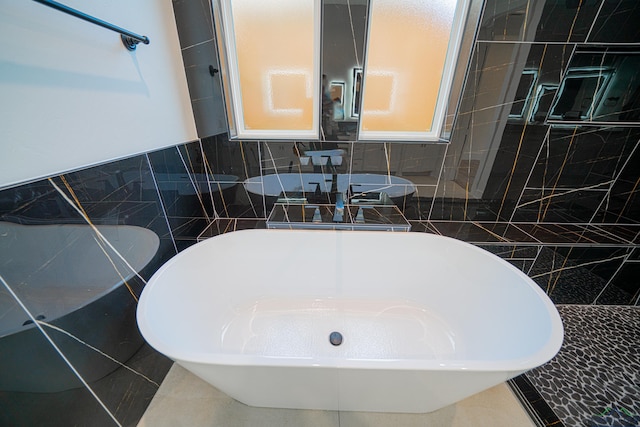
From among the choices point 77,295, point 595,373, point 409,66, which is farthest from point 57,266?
point 595,373

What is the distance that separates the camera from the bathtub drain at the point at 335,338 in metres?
1.23

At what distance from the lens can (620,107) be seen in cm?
136

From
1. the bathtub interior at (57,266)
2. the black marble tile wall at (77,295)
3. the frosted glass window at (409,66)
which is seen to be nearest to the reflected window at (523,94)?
the frosted glass window at (409,66)

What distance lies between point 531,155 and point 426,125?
29.7 inches

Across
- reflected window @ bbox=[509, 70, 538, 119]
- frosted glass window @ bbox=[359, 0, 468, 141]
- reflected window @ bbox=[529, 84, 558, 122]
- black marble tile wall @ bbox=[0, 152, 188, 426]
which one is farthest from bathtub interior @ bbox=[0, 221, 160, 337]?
reflected window @ bbox=[529, 84, 558, 122]

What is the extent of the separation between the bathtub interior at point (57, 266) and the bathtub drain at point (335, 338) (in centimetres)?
107

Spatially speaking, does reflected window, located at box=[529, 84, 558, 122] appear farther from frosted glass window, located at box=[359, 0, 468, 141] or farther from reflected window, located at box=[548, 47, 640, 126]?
frosted glass window, located at box=[359, 0, 468, 141]

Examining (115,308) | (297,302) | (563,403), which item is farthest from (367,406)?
(115,308)

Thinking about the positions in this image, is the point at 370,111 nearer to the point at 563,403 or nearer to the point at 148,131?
the point at 148,131

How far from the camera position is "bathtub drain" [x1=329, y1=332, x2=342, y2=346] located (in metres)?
1.23

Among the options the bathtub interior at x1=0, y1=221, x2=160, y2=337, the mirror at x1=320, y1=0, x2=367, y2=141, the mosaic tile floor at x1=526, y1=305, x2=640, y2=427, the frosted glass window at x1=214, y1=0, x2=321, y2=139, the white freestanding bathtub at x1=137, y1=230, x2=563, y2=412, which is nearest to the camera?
the bathtub interior at x1=0, y1=221, x2=160, y2=337

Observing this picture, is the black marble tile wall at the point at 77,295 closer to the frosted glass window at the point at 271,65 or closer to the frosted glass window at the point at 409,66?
the frosted glass window at the point at 271,65

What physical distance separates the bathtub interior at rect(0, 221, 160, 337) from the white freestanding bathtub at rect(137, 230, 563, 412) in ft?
0.59

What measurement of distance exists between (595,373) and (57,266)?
7.89 feet
